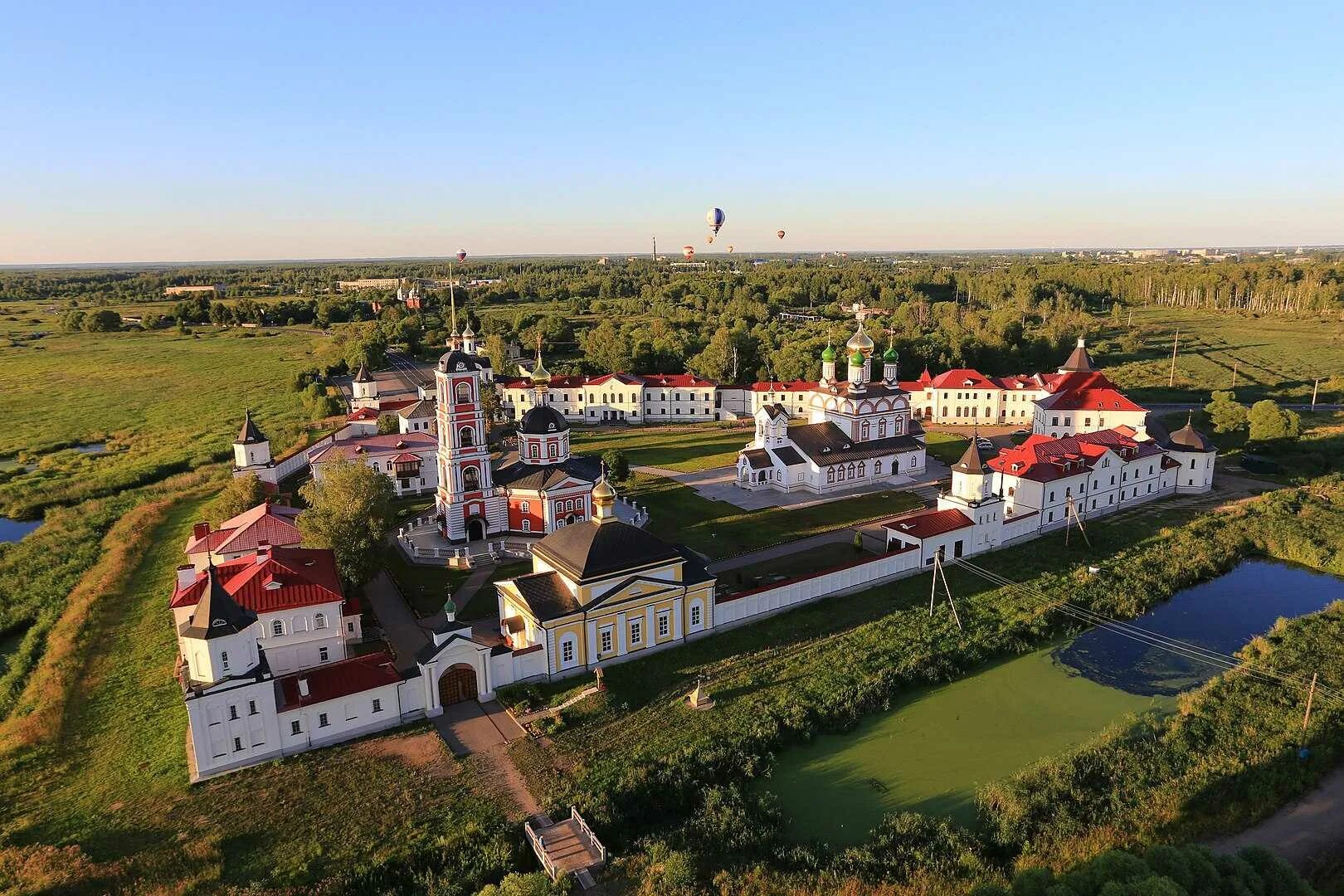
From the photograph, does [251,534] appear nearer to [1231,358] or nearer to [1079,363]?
[1079,363]

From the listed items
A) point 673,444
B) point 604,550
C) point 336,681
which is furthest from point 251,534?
point 673,444

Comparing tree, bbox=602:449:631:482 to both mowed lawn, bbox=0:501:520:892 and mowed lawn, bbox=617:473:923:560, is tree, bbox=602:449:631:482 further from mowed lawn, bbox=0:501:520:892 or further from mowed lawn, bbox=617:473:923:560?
mowed lawn, bbox=0:501:520:892

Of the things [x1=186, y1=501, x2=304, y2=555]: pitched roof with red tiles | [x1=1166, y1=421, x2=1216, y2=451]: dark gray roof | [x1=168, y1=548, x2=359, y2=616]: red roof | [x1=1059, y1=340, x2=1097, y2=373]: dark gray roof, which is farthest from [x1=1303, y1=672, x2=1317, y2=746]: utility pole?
[x1=1059, y1=340, x2=1097, y2=373]: dark gray roof

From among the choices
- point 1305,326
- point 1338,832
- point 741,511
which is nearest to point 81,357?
point 741,511

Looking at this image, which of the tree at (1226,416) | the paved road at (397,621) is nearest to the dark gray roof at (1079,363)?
the tree at (1226,416)

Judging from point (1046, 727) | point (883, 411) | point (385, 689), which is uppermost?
point (883, 411)

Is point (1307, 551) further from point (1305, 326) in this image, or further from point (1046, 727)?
point (1305, 326)
